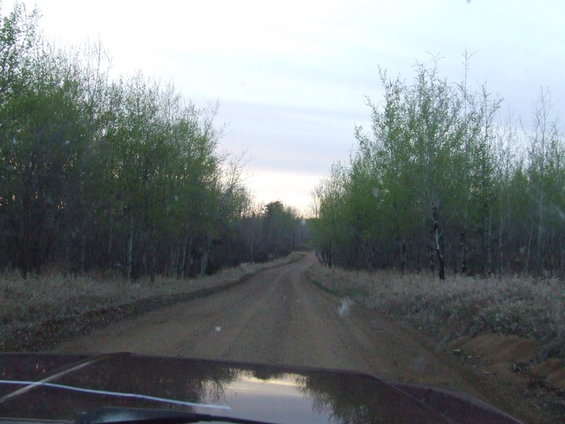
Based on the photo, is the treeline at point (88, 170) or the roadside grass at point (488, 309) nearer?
the roadside grass at point (488, 309)

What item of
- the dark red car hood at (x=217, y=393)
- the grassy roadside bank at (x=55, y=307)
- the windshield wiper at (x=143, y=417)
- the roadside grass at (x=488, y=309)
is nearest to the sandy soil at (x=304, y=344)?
the grassy roadside bank at (x=55, y=307)

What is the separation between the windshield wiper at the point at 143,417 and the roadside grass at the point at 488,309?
731 cm

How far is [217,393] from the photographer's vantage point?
411cm

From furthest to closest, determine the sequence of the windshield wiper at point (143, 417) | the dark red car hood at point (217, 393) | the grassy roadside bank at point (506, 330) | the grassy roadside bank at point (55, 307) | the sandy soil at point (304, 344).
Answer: the grassy roadside bank at point (55, 307)
the sandy soil at point (304, 344)
the grassy roadside bank at point (506, 330)
the dark red car hood at point (217, 393)
the windshield wiper at point (143, 417)

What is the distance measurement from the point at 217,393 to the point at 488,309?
31.0 ft

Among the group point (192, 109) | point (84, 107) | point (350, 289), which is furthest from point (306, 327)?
point (192, 109)

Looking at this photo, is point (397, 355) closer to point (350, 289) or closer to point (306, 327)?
point (306, 327)

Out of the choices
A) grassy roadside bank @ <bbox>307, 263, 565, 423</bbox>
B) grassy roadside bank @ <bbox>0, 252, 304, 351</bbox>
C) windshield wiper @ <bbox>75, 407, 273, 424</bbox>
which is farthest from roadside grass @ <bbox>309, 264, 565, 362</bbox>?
grassy roadside bank @ <bbox>0, 252, 304, 351</bbox>

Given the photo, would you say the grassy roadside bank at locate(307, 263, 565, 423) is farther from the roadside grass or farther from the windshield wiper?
the windshield wiper

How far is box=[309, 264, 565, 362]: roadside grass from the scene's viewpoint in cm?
959

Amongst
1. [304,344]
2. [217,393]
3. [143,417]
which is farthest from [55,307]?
[143,417]

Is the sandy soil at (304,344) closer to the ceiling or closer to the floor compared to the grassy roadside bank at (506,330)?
closer to the floor

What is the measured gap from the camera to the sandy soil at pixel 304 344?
8516mm

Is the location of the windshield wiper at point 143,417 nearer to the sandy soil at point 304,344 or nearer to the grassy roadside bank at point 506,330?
the sandy soil at point 304,344
